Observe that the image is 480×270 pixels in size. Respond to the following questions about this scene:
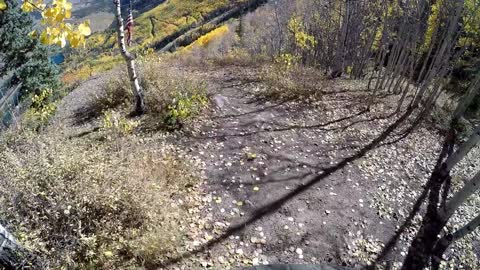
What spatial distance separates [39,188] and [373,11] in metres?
16.6

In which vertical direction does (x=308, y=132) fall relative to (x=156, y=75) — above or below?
below

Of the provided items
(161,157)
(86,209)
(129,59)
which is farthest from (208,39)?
(86,209)

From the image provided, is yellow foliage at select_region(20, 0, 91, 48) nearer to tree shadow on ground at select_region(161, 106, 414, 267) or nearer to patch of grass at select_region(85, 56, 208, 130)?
tree shadow on ground at select_region(161, 106, 414, 267)

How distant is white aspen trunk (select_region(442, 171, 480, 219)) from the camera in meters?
6.26

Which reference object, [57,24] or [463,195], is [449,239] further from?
[57,24]

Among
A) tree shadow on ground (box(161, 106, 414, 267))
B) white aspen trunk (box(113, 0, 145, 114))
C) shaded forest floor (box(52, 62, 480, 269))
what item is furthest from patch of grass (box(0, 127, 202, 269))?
white aspen trunk (box(113, 0, 145, 114))

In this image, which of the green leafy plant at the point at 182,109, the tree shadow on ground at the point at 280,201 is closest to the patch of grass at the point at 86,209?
the tree shadow on ground at the point at 280,201

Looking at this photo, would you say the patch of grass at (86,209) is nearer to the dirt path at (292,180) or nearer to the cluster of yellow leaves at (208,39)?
the dirt path at (292,180)

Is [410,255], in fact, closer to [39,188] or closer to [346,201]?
[346,201]

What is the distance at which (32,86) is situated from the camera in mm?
16031

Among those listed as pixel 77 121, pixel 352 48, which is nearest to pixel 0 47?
pixel 77 121

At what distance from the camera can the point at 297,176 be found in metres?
7.16

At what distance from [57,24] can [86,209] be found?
A: 10.5ft

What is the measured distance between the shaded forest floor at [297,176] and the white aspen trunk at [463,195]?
659mm
